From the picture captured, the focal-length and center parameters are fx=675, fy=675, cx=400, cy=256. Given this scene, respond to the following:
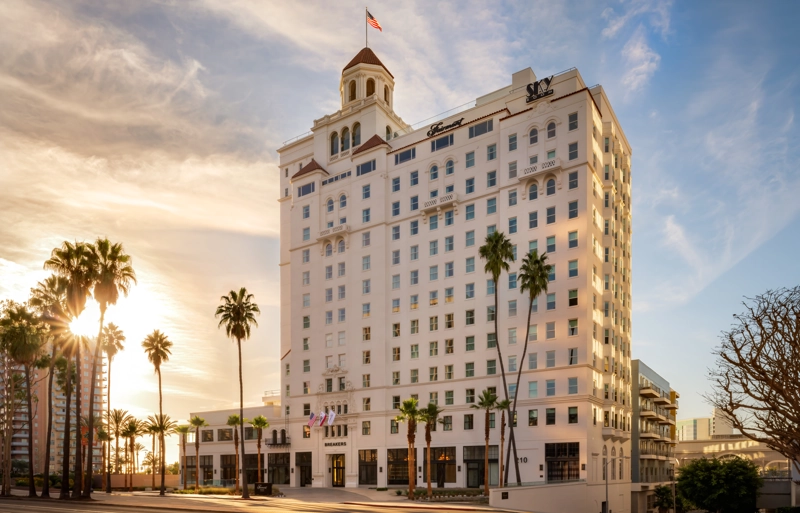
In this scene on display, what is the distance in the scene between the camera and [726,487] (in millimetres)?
75062

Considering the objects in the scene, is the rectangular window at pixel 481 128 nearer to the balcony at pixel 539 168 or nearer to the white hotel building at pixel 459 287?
the white hotel building at pixel 459 287

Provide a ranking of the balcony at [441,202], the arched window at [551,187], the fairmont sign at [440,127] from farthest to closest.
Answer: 1. the fairmont sign at [440,127]
2. the balcony at [441,202]
3. the arched window at [551,187]

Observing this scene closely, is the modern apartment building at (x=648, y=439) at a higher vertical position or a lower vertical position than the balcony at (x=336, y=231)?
lower

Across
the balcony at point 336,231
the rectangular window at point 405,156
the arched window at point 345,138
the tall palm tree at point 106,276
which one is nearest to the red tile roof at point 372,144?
the rectangular window at point 405,156

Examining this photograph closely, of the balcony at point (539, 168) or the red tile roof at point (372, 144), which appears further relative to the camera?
the red tile roof at point (372, 144)

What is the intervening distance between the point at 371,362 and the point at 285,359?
1899 centimetres

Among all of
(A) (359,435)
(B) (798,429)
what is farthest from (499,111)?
(B) (798,429)

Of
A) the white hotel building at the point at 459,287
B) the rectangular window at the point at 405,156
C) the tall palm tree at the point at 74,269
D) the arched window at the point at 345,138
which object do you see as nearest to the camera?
the tall palm tree at the point at 74,269

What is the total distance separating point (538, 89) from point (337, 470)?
56.7 meters

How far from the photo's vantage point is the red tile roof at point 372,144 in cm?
9529

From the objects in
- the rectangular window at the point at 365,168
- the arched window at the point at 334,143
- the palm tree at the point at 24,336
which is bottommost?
the palm tree at the point at 24,336

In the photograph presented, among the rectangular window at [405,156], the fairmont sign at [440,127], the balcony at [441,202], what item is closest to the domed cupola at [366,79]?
the rectangular window at [405,156]

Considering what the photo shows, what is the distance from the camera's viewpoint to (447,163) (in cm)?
8862

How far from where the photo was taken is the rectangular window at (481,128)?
281 feet
